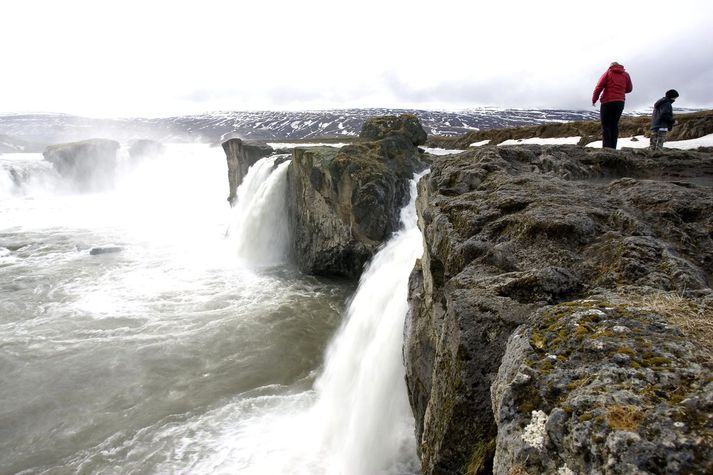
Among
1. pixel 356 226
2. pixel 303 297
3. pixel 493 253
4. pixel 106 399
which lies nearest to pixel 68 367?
pixel 106 399

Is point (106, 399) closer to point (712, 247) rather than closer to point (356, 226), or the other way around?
point (356, 226)

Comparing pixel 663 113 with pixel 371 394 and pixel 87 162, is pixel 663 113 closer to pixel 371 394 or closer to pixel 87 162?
pixel 371 394

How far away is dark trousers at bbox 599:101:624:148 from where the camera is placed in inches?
450

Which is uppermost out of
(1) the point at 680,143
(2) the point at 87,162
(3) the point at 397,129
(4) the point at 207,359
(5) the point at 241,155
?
(3) the point at 397,129

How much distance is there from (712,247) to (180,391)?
1235 centimetres

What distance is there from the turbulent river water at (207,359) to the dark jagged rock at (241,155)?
16.2ft

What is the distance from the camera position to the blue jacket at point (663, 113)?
1169 cm

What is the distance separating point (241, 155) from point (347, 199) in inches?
748

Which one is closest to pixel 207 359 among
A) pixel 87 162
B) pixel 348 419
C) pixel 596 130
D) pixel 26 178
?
pixel 348 419

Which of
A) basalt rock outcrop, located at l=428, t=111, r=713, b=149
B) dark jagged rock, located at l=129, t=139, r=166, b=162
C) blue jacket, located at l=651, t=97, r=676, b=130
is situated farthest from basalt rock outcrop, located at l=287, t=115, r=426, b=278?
dark jagged rock, located at l=129, t=139, r=166, b=162

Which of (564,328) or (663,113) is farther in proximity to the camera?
(663,113)

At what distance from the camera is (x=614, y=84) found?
11297 millimetres

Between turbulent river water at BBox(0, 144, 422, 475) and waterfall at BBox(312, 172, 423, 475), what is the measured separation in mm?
34

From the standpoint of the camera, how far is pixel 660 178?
862 cm
